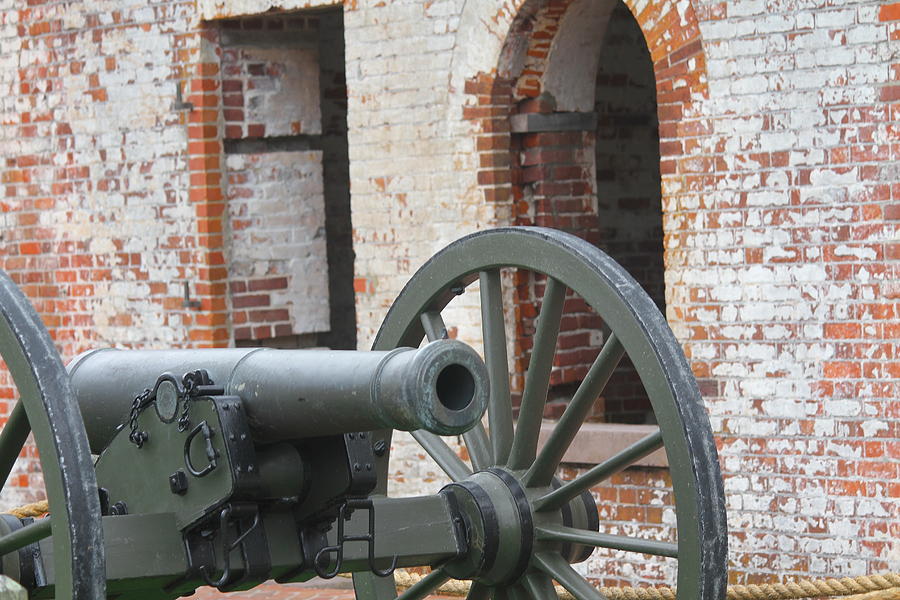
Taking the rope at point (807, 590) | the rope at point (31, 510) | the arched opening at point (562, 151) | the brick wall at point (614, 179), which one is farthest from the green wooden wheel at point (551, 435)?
the arched opening at point (562, 151)

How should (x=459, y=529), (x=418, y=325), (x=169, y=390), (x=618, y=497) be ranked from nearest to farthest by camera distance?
(x=169, y=390) < (x=459, y=529) < (x=418, y=325) < (x=618, y=497)

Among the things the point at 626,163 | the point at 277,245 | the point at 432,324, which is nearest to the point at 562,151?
the point at 626,163

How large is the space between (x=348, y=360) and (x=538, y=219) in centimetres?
347

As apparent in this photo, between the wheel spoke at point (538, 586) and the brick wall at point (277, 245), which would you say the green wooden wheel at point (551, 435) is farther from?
the brick wall at point (277, 245)

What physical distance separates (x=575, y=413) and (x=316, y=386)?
2.97 ft

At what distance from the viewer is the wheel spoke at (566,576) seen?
15.2 ft

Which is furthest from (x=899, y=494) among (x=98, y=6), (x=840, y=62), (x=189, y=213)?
(x=98, y=6)

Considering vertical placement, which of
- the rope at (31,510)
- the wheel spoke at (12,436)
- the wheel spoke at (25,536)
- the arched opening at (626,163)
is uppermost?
the arched opening at (626,163)

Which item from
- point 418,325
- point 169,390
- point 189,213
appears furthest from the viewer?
point 189,213

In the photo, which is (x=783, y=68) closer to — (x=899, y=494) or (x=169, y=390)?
(x=899, y=494)

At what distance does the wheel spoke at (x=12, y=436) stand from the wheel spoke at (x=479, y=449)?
1291mm

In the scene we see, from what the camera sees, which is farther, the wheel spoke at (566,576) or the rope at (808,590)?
the rope at (808,590)

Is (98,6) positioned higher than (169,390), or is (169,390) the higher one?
(98,6)

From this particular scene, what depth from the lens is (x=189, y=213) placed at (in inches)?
324
